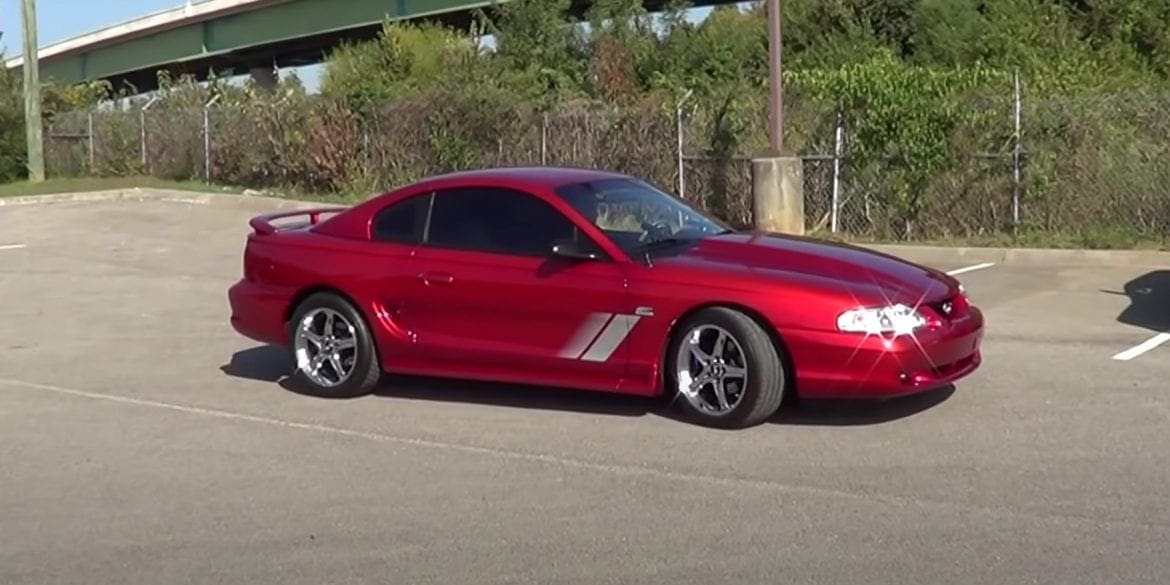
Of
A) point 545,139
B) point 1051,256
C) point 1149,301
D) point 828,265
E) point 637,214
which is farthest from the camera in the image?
point 545,139

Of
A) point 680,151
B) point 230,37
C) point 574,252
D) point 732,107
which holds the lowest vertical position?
point 574,252

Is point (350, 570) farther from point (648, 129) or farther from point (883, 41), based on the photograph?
point (883, 41)

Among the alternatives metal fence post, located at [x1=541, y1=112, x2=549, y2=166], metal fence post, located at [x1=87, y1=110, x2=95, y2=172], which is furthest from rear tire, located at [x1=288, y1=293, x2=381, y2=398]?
metal fence post, located at [x1=87, y1=110, x2=95, y2=172]

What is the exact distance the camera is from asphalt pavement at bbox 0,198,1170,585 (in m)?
6.82

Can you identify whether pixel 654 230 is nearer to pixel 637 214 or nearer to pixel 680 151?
pixel 637 214

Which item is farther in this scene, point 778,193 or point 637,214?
point 778,193

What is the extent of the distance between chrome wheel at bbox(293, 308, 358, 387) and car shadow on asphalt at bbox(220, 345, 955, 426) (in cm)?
17

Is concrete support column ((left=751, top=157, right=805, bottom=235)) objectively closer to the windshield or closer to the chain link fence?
the chain link fence

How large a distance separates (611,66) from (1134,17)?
35.0ft

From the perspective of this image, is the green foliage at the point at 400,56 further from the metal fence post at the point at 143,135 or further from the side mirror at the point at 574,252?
the side mirror at the point at 574,252

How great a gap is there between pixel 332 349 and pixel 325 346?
0.17 ft

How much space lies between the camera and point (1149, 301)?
1386 centimetres

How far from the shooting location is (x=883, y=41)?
37438mm

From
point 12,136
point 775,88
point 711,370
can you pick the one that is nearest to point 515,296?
point 711,370
